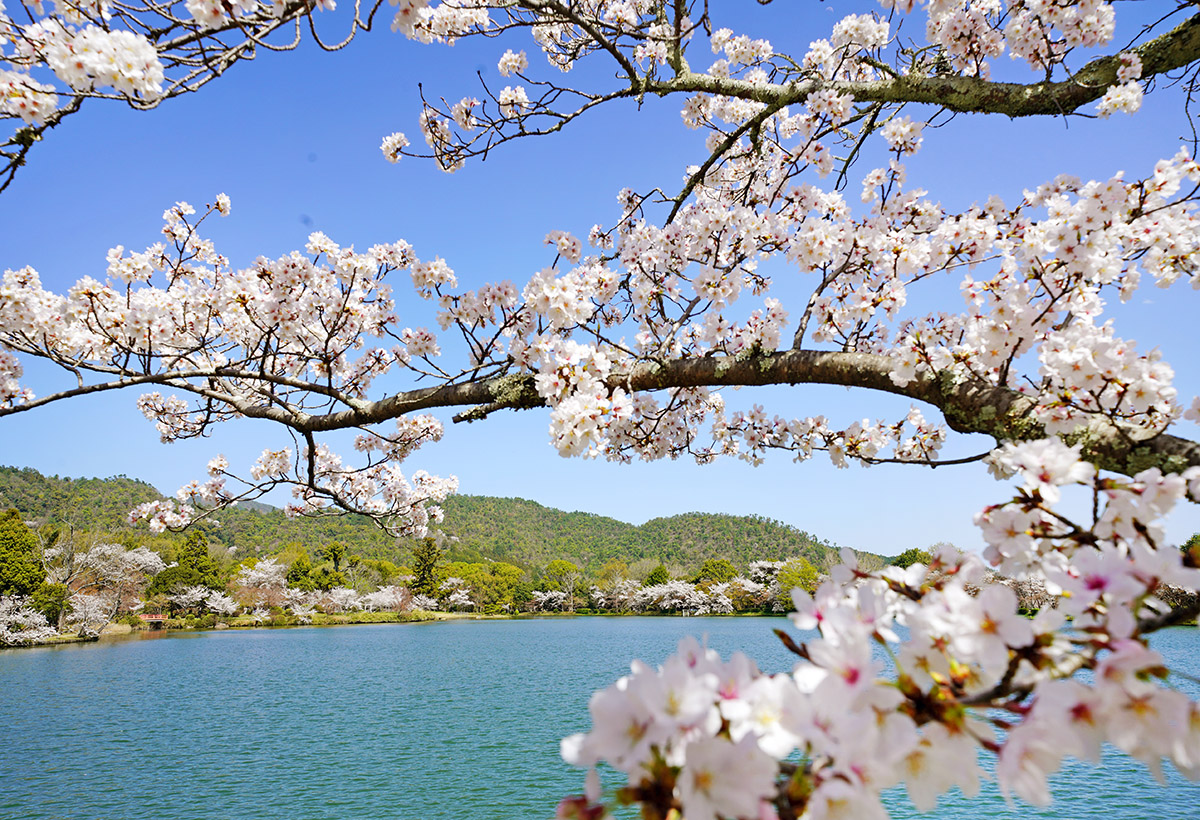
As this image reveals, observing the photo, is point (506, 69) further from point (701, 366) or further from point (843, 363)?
point (843, 363)

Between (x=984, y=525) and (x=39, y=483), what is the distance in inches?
3289

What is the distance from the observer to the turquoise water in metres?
6.91

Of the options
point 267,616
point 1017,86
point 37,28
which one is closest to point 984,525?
point 1017,86

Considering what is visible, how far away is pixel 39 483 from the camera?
59250mm

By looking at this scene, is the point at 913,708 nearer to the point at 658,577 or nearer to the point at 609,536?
the point at 658,577

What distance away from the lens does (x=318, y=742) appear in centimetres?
961

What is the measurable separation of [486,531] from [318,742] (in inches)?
3030

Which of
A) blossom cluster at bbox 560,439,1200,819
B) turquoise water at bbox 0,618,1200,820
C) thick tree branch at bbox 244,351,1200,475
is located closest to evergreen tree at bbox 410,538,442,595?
turquoise water at bbox 0,618,1200,820

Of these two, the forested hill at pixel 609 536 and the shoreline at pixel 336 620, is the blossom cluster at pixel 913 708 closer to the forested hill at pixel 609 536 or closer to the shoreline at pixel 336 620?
the shoreline at pixel 336 620

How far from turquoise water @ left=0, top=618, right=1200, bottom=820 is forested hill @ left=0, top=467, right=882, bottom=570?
26.3m

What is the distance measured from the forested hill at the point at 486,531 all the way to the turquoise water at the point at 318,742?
86.2 feet

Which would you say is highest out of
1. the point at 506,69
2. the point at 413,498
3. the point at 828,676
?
the point at 506,69

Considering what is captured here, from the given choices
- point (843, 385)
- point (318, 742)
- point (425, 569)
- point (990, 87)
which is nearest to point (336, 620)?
point (425, 569)

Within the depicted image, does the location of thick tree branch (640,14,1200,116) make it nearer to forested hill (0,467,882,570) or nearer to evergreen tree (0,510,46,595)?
evergreen tree (0,510,46,595)
